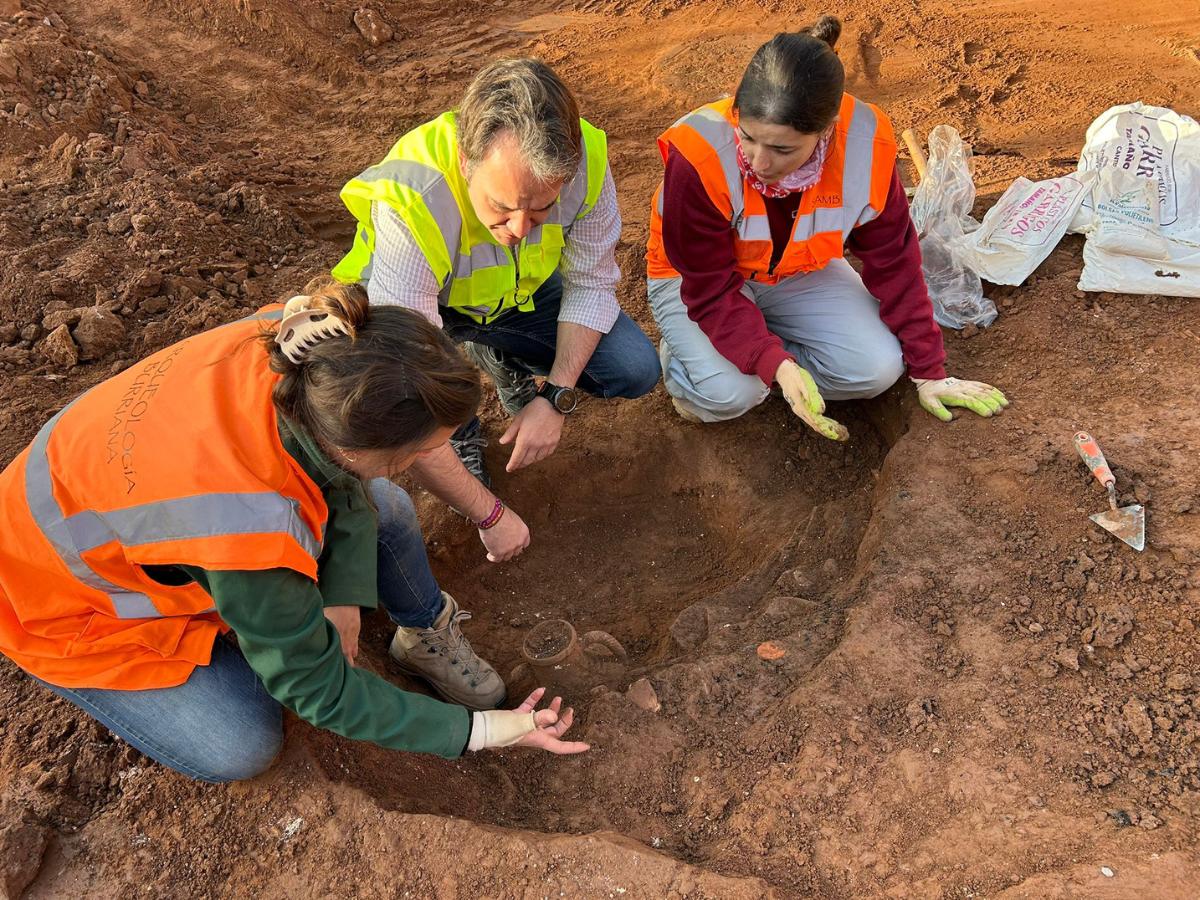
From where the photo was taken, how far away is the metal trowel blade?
2105 millimetres

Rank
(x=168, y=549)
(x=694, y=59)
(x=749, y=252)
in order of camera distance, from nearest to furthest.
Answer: (x=168, y=549) → (x=749, y=252) → (x=694, y=59)

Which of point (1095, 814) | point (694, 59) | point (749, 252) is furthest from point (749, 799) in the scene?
point (694, 59)

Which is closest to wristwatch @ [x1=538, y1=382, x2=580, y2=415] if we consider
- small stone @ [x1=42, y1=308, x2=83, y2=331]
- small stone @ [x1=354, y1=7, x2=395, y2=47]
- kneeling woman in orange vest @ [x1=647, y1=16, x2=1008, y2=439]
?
kneeling woman in orange vest @ [x1=647, y1=16, x2=1008, y2=439]

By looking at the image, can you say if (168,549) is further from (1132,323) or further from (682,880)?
(1132,323)

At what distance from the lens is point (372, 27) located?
5883 millimetres

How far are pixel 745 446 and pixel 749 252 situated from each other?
2.41ft

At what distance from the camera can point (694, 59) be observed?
5.39m

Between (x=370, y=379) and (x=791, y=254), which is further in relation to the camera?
(x=791, y=254)

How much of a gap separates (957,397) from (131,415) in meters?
2.21

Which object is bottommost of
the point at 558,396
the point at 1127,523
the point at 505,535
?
the point at 1127,523

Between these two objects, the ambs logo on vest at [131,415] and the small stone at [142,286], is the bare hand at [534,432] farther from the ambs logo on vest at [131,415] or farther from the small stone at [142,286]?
the small stone at [142,286]

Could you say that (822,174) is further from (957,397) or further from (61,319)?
(61,319)

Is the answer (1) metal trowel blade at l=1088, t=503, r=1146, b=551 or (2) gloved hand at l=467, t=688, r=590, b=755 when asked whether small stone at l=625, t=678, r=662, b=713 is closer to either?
(2) gloved hand at l=467, t=688, r=590, b=755

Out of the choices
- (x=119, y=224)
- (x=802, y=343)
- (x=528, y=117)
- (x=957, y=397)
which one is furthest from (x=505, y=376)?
(x=119, y=224)
